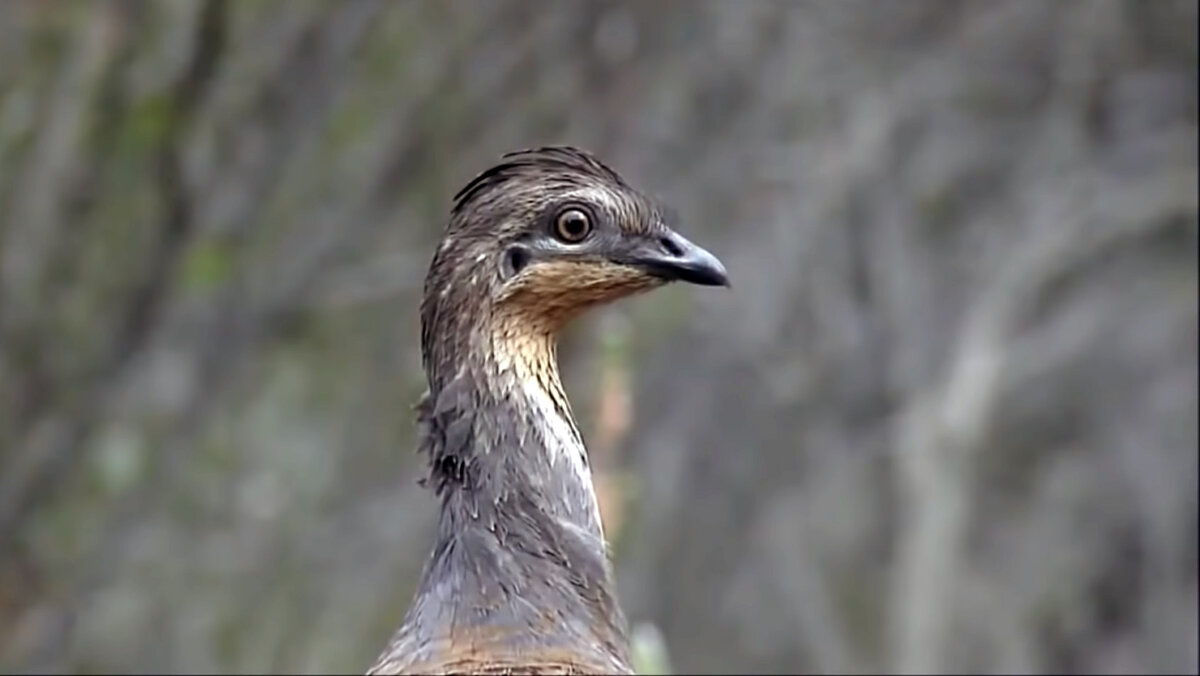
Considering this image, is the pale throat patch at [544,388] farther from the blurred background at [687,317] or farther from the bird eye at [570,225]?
the blurred background at [687,317]

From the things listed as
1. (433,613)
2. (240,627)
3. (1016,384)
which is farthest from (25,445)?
(433,613)

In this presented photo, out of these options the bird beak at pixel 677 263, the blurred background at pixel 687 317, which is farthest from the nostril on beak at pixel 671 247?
the blurred background at pixel 687 317

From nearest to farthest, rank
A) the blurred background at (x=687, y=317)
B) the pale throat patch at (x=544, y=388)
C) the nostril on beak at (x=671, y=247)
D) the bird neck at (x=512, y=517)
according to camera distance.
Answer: the bird neck at (x=512, y=517), the pale throat patch at (x=544, y=388), the nostril on beak at (x=671, y=247), the blurred background at (x=687, y=317)

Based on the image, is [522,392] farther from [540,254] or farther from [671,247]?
[671,247]

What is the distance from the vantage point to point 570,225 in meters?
4.17

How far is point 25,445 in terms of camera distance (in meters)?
7.54

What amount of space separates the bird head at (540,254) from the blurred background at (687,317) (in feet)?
8.83

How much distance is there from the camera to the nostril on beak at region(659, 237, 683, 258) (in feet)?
13.9

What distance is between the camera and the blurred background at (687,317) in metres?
7.24

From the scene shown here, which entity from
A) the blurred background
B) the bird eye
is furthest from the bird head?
the blurred background

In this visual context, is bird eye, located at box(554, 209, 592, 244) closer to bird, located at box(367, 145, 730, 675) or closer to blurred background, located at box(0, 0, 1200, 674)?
bird, located at box(367, 145, 730, 675)

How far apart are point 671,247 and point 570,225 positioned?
20 cm

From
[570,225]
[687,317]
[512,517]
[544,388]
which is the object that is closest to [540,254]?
[570,225]

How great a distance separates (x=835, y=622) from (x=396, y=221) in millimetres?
2010
